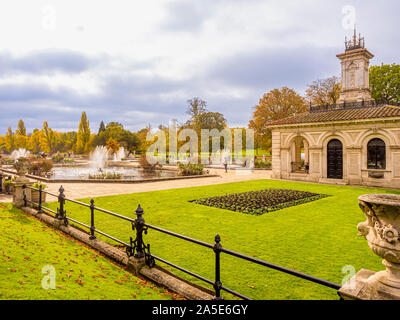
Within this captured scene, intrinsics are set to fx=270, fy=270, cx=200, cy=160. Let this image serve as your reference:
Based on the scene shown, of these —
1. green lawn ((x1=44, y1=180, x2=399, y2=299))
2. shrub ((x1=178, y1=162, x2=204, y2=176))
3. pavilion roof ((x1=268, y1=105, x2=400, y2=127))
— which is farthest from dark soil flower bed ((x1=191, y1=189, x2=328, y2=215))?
shrub ((x1=178, y1=162, x2=204, y2=176))

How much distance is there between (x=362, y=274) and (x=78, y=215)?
9.66 metres

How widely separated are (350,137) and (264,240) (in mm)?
17523

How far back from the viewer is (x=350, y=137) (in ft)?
70.3

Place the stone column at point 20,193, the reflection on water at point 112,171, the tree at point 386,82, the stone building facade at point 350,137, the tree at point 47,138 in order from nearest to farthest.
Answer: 1. the stone column at point 20,193
2. the stone building facade at point 350,137
3. the reflection on water at point 112,171
4. the tree at point 386,82
5. the tree at point 47,138

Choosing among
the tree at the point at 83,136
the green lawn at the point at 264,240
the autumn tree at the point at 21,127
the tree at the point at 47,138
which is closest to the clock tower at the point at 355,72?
the green lawn at the point at 264,240

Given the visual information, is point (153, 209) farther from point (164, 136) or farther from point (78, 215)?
A: point (164, 136)

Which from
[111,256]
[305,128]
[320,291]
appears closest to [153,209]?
[111,256]

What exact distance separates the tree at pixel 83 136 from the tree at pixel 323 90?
2415 inches

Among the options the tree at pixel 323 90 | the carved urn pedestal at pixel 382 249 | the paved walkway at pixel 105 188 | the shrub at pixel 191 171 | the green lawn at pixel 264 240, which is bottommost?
the green lawn at pixel 264 240

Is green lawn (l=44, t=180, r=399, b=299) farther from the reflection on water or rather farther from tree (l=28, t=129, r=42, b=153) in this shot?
tree (l=28, t=129, r=42, b=153)

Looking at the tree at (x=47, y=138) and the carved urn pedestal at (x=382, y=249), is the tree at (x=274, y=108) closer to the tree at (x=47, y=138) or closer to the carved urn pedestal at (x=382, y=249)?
the carved urn pedestal at (x=382, y=249)

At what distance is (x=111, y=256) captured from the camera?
6227 millimetres

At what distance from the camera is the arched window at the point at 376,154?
65.7 feet

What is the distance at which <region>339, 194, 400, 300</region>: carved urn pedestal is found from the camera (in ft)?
9.03
